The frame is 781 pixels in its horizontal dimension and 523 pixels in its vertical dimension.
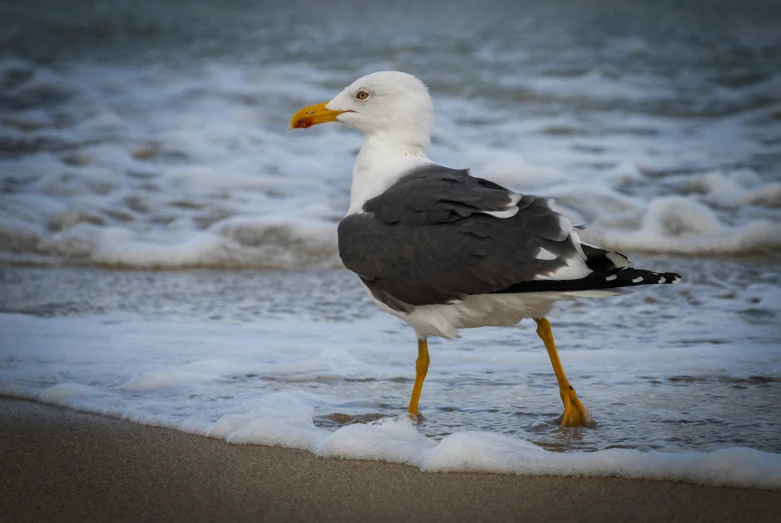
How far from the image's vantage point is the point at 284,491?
3.01m

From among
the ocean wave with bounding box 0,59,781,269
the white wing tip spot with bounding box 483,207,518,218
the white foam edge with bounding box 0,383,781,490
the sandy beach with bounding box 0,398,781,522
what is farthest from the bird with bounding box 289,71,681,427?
the ocean wave with bounding box 0,59,781,269

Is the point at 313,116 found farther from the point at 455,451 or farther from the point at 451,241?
the point at 455,451

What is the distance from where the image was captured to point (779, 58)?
1521 centimetres

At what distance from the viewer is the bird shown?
329cm

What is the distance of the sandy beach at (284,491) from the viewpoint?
2807 mm

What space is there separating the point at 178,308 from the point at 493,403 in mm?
2326

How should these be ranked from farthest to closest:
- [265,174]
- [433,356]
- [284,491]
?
[265,174] → [433,356] → [284,491]

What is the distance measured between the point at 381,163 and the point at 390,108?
258 mm

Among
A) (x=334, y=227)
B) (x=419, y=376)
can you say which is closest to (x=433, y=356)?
(x=419, y=376)

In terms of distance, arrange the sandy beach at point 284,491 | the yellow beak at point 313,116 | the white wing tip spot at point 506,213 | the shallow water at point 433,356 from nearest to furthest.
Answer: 1. the sandy beach at point 284,491
2. the white wing tip spot at point 506,213
3. the shallow water at point 433,356
4. the yellow beak at point 313,116

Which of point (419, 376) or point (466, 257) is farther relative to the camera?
point (419, 376)

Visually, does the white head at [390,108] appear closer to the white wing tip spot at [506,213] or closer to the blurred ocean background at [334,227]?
the white wing tip spot at [506,213]

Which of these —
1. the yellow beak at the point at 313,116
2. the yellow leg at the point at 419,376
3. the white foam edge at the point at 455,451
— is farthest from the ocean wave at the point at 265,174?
the white foam edge at the point at 455,451

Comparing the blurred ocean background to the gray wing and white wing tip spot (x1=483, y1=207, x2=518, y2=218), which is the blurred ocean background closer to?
the gray wing
